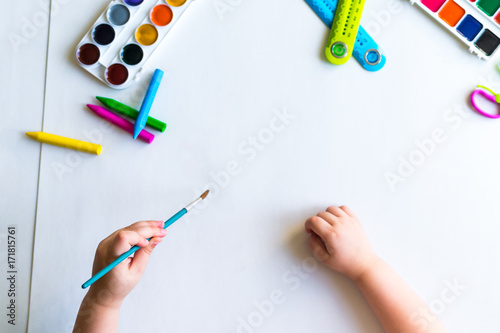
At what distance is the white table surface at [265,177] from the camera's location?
2.84 ft

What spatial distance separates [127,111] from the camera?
86cm

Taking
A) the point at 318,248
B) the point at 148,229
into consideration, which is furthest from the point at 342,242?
the point at 148,229

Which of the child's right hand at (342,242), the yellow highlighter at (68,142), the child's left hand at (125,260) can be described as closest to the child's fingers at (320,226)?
the child's right hand at (342,242)

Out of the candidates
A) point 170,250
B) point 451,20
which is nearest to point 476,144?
point 451,20

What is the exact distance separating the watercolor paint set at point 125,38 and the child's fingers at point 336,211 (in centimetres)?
42

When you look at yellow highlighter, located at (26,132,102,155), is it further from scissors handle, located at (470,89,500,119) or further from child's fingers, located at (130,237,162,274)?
scissors handle, located at (470,89,500,119)

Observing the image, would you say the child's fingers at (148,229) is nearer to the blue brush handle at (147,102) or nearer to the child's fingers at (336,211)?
the blue brush handle at (147,102)

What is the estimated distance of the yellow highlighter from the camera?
865 mm

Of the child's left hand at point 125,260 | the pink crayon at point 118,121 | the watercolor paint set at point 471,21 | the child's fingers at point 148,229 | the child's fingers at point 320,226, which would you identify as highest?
the watercolor paint set at point 471,21

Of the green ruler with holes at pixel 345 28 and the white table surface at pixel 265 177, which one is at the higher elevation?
the green ruler with holes at pixel 345 28

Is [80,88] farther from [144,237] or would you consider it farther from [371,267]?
[371,267]

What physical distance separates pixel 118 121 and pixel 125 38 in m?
0.15

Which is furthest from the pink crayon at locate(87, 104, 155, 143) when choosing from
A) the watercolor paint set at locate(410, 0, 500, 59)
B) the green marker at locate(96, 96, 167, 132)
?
the watercolor paint set at locate(410, 0, 500, 59)

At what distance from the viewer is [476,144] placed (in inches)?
34.4
